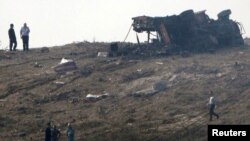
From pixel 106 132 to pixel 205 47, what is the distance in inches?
493

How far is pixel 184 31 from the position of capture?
38000 millimetres

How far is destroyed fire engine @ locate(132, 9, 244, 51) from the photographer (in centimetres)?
3778

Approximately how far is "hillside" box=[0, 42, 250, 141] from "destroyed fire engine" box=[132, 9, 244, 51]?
103 cm

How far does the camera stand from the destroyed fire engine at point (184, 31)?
37.8 metres

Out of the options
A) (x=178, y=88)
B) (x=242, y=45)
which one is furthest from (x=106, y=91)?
(x=242, y=45)

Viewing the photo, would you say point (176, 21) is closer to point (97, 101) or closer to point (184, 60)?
point (184, 60)

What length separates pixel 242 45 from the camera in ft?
130

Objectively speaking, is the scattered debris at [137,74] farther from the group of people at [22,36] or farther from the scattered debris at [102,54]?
the group of people at [22,36]

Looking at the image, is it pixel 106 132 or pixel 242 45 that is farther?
pixel 242 45

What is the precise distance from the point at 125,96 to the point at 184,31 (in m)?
8.16

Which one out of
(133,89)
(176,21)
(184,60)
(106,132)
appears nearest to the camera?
(106,132)

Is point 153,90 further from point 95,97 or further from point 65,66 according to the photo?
point 65,66

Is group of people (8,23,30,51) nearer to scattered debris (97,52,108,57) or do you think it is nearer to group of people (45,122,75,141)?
scattered debris (97,52,108,57)

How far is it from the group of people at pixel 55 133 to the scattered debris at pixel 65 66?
30.0 ft
